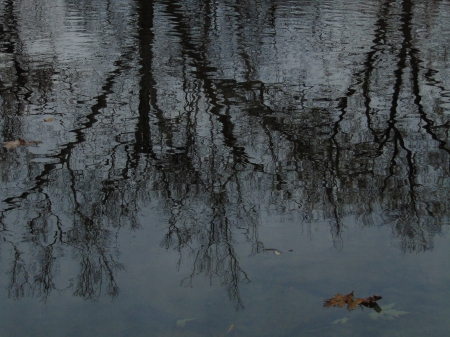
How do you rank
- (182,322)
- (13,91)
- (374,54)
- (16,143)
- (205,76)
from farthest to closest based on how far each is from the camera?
(374,54), (205,76), (13,91), (16,143), (182,322)

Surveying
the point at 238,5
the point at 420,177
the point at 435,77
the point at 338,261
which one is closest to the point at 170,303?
the point at 338,261

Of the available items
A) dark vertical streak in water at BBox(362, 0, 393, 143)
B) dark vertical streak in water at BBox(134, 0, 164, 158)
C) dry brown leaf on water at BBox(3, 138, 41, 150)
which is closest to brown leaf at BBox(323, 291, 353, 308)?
dark vertical streak in water at BBox(134, 0, 164, 158)

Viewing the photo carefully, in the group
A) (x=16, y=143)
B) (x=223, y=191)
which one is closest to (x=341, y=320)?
(x=223, y=191)

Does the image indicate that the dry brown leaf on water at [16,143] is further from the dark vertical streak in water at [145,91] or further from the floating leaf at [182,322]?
the floating leaf at [182,322]

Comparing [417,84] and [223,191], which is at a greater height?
[417,84]

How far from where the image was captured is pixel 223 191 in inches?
246

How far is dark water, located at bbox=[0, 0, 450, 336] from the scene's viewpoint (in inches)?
171

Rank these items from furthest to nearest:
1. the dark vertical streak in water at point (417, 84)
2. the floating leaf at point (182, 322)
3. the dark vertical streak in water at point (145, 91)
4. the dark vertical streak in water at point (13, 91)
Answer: the dark vertical streak in water at point (13, 91) < the dark vertical streak in water at point (417, 84) < the dark vertical streak in water at point (145, 91) < the floating leaf at point (182, 322)

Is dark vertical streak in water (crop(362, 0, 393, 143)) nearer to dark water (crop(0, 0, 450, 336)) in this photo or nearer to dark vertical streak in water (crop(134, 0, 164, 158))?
dark water (crop(0, 0, 450, 336))

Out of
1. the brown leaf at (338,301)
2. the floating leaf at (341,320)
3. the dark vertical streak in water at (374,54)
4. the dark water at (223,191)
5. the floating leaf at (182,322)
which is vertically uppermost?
the dark vertical streak in water at (374,54)

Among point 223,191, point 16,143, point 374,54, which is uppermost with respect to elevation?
point 374,54

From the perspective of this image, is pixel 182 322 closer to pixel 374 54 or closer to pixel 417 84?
pixel 417 84

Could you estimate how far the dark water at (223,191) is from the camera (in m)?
4.35

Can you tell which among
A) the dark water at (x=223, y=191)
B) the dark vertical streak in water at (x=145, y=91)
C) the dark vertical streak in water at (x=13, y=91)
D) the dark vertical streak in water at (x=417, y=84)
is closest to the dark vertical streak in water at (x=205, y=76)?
the dark water at (x=223, y=191)
